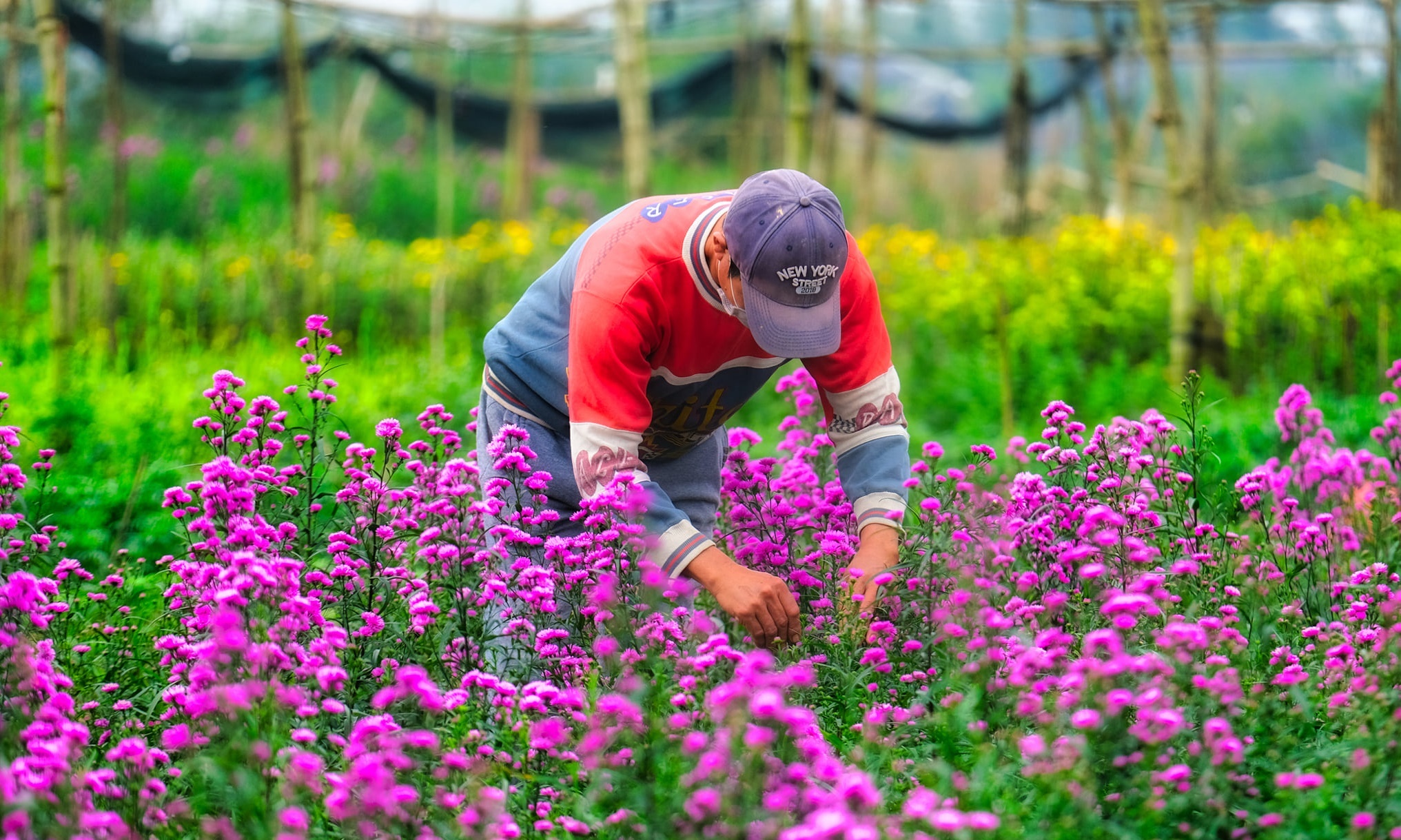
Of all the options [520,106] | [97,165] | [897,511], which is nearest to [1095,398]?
[897,511]

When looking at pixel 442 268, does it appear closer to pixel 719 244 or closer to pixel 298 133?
pixel 298 133

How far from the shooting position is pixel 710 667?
2018 millimetres

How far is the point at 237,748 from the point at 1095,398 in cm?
558

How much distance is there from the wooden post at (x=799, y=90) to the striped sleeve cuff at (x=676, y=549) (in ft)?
15.7

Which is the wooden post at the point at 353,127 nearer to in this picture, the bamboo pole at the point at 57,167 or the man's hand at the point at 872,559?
the bamboo pole at the point at 57,167

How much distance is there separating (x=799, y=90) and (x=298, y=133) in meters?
3.08

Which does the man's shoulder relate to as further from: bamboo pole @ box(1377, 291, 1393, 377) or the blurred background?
bamboo pole @ box(1377, 291, 1393, 377)

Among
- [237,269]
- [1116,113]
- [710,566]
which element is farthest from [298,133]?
[1116,113]

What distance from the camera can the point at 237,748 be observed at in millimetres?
1613

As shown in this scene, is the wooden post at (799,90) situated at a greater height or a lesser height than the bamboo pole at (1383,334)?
greater

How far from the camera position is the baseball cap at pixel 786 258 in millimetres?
2412

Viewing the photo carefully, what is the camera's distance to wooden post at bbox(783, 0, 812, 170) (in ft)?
23.4

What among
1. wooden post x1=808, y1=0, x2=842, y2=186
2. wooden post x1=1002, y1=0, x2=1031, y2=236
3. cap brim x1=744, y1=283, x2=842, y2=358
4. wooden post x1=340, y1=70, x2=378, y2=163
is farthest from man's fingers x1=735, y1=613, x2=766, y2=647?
wooden post x1=340, y1=70, x2=378, y2=163

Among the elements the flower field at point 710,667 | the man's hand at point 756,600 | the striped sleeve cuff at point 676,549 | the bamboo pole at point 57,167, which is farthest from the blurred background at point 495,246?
the man's hand at point 756,600
